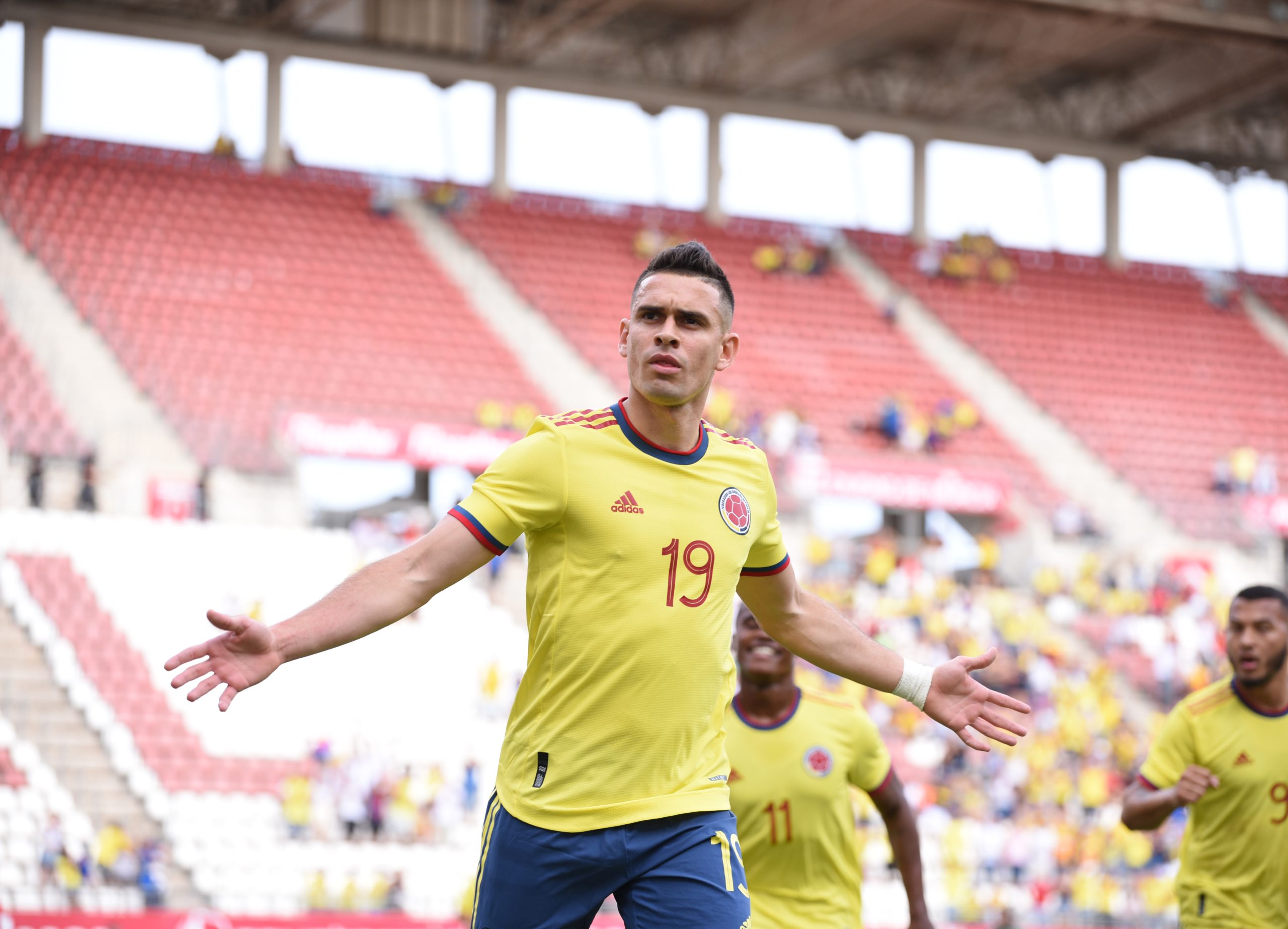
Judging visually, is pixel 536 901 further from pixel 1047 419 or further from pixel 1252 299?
pixel 1252 299

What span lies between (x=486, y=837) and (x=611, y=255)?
24.4m

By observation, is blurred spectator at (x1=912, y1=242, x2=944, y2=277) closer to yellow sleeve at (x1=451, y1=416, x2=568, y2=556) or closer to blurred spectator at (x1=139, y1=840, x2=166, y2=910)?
blurred spectator at (x1=139, y1=840, x2=166, y2=910)

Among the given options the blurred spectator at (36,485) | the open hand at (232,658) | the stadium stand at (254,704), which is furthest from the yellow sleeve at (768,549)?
the blurred spectator at (36,485)

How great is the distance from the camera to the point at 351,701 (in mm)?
19266

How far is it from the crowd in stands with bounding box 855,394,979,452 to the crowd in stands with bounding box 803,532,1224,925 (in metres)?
1.87

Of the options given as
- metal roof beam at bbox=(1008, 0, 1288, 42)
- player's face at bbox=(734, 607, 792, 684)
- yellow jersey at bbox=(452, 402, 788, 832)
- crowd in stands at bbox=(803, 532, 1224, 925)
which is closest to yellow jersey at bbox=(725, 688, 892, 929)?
player's face at bbox=(734, 607, 792, 684)

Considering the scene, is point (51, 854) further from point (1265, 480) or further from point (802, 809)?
point (1265, 480)

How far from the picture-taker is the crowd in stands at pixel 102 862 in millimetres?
15484

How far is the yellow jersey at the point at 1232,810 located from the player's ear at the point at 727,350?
3.59 m

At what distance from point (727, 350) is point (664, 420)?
1.10ft

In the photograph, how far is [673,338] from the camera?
4.48 metres

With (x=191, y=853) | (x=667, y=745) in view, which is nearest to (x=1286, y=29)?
(x=191, y=853)

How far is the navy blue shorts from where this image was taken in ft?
14.4

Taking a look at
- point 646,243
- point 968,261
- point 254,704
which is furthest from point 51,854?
point 968,261
